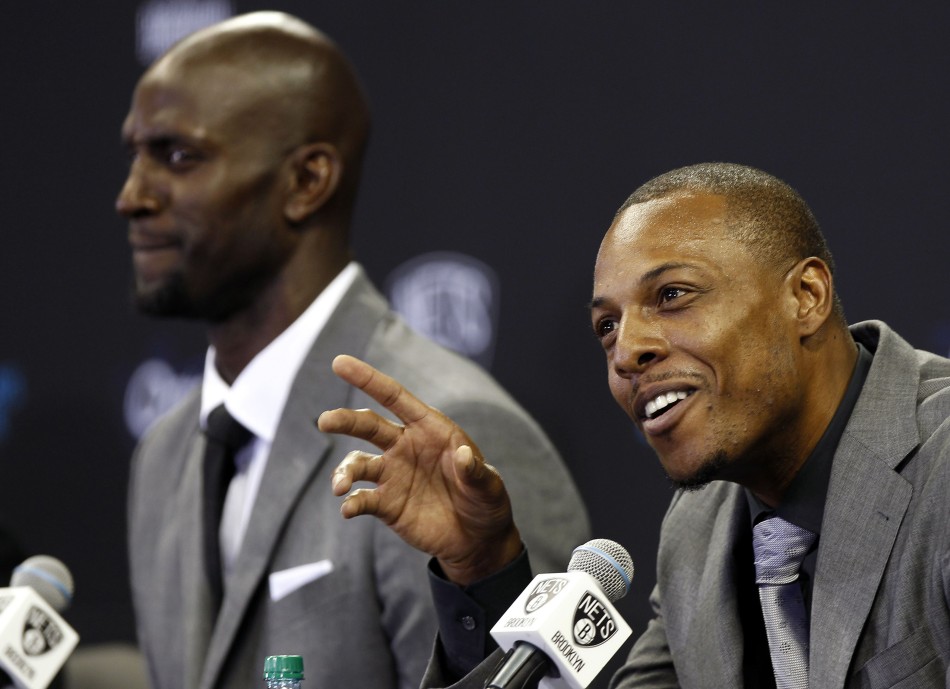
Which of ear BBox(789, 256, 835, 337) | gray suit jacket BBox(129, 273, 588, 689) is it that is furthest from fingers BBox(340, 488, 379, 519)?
ear BBox(789, 256, 835, 337)

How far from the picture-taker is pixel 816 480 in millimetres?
1721

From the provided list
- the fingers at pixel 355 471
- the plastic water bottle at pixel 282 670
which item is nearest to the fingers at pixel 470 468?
the fingers at pixel 355 471

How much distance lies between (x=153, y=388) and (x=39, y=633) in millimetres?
1579

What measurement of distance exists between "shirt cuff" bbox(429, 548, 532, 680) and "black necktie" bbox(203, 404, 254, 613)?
76cm

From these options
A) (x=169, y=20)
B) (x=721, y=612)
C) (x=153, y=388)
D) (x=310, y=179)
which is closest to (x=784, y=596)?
(x=721, y=612)

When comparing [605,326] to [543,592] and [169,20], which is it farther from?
[169,20]

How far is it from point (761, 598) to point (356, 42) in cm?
193

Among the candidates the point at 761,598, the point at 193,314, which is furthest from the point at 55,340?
the point at 761,598

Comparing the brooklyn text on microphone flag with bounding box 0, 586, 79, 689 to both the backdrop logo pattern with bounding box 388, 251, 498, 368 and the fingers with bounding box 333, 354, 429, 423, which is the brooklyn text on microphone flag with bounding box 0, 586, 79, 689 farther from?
the backdrop logo pattern with bounding box 388, 251, 498, 368

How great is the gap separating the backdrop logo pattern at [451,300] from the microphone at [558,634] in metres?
1.56

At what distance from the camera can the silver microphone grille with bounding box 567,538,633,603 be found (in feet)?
4.88

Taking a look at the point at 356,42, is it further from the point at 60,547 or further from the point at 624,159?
the point at 60,547

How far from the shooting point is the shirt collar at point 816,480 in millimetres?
1714

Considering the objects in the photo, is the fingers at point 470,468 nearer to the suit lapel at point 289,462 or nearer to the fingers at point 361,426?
the fingers at point 361,426
